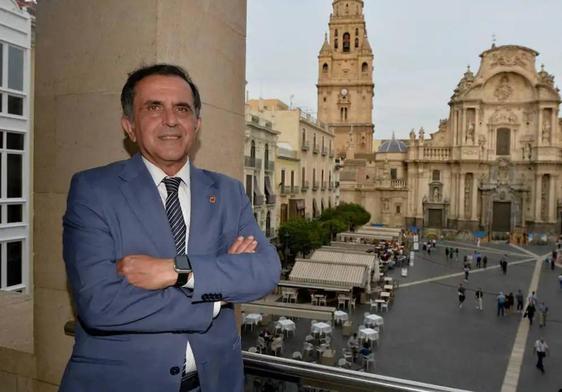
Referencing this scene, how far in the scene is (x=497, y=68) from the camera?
133ft

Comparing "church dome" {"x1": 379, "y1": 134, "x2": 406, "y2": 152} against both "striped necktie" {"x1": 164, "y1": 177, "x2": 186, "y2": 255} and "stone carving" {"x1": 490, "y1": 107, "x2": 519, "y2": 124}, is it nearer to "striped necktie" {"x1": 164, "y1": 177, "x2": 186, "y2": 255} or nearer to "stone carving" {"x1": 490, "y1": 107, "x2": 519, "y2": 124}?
"stone carving" {"x1": 490, "y1": 107, "x2": 519, "y2": 124}

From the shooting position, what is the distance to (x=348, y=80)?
54.6 meters

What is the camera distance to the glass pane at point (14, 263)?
9.74 m

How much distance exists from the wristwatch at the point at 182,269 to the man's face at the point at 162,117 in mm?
460

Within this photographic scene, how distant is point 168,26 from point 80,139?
2.67 feet

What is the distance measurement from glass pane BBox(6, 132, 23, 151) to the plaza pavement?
25.0ft

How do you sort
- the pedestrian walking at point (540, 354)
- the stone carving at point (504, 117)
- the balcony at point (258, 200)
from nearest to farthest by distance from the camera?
the pedestrian walking at point (540, 354) < the balcony at point (258, 200) < the stone carving at point (504, 117)

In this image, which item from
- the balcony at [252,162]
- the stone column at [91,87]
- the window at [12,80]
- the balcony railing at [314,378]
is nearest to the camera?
the balcony railing at [314,378]

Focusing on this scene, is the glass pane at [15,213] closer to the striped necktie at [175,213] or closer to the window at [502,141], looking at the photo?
the striped necktie at [175,213]

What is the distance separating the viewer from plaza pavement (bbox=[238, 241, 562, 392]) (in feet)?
36.4

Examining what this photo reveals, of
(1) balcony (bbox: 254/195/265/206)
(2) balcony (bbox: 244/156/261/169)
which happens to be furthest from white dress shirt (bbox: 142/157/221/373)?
(1) balcony (bbox: 254/195/265/206)

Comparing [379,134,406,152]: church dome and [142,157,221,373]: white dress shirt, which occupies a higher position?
[379,134,406,152]: church dome

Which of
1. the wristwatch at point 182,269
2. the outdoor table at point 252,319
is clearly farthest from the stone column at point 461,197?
the wristwatch at point 182,269

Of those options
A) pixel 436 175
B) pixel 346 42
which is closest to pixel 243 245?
pixel 436 175
